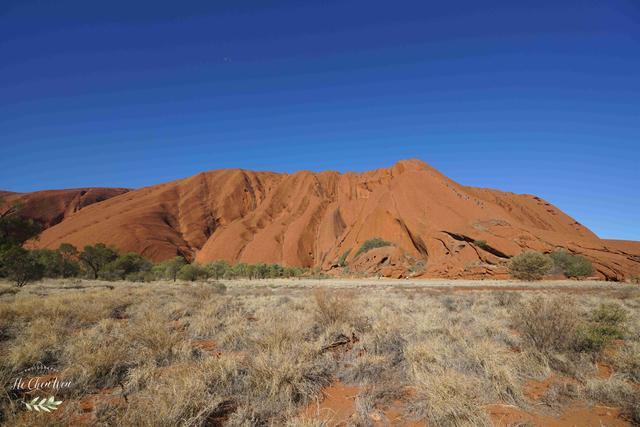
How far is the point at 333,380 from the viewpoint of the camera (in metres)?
4.39

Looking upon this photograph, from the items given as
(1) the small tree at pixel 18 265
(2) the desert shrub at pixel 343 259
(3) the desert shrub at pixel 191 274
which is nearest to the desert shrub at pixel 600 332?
(1) the small tree at pixel 18 265

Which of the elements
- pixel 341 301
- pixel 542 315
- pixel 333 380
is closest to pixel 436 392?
pixel 333 380

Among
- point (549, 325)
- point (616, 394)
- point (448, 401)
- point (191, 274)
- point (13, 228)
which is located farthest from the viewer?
point (191, 274)

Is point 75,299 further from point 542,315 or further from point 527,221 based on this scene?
point 527,221

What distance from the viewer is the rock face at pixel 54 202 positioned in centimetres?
8294

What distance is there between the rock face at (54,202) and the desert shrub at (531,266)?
106705 millimetres

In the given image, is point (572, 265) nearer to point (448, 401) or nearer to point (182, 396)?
point (448, 401)

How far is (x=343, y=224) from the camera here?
69625 millimetres

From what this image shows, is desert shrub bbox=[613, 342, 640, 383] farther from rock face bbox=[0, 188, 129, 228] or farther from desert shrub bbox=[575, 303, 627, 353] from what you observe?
rock face bbox=[0, 188, 129, 228]

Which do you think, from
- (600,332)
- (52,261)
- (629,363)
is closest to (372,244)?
(52,261)

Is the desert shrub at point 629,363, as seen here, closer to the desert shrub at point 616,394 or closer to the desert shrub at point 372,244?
the desert shrub at point 616,394

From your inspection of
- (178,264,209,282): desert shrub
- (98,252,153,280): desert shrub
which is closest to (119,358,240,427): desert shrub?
(178,264,209,282): desert shrub

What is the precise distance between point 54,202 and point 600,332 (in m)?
119

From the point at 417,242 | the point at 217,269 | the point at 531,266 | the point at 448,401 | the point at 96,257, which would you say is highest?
the point at 417,242
